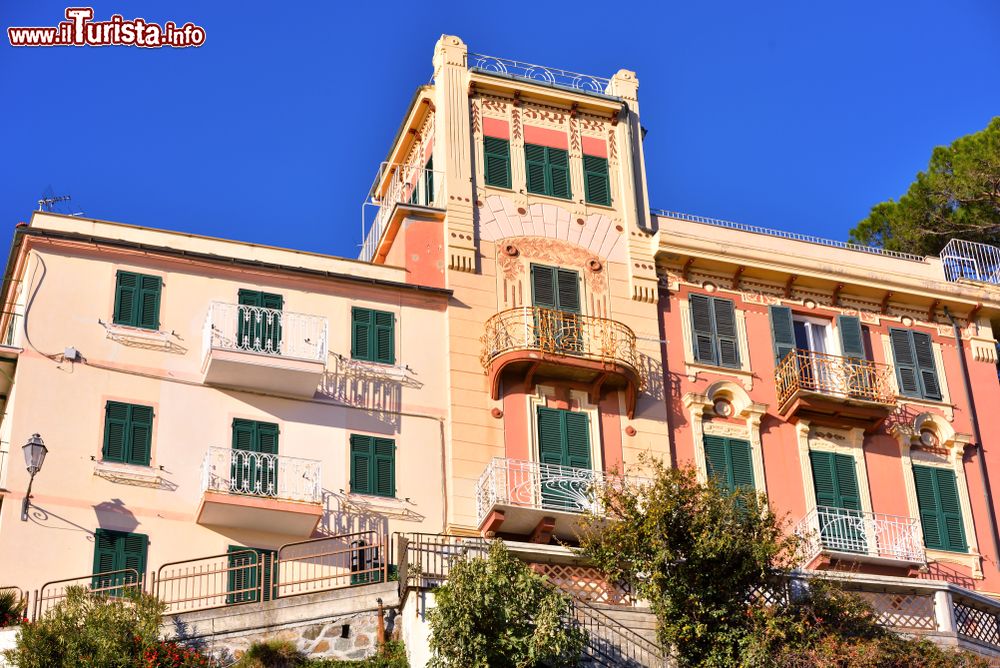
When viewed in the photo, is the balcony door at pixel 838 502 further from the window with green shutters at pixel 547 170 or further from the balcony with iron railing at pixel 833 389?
the window with green shutters at pixel 547 170

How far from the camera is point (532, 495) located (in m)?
31.1

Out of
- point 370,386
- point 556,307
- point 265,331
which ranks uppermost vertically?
point 556,307

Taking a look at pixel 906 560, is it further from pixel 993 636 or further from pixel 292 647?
pixel 292 647

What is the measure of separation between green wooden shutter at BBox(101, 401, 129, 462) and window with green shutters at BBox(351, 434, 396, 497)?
435 centimetres

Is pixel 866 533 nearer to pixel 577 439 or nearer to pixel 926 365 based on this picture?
pixel 926 365

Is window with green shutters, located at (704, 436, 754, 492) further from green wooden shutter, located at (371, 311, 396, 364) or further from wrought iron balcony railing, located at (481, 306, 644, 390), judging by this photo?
green wooden shutter, located at (371, 311, 396, 364)

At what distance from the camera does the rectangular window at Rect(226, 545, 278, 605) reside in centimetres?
2894

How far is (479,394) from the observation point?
3281 cm

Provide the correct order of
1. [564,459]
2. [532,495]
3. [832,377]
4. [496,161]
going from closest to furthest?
[532,495], [564,459], [832,377], [496,161]

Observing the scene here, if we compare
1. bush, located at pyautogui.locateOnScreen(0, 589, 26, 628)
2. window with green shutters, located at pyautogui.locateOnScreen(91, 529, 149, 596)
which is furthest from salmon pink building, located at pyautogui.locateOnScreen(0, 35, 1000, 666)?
bush, located at pyautogui.locateOnScreen(0, 589, 26, 628)

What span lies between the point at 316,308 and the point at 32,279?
18.3ft

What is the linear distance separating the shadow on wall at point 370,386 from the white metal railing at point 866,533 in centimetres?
862

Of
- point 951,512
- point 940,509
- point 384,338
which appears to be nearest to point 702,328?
point 940,509

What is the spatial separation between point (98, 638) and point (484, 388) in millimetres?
11102
